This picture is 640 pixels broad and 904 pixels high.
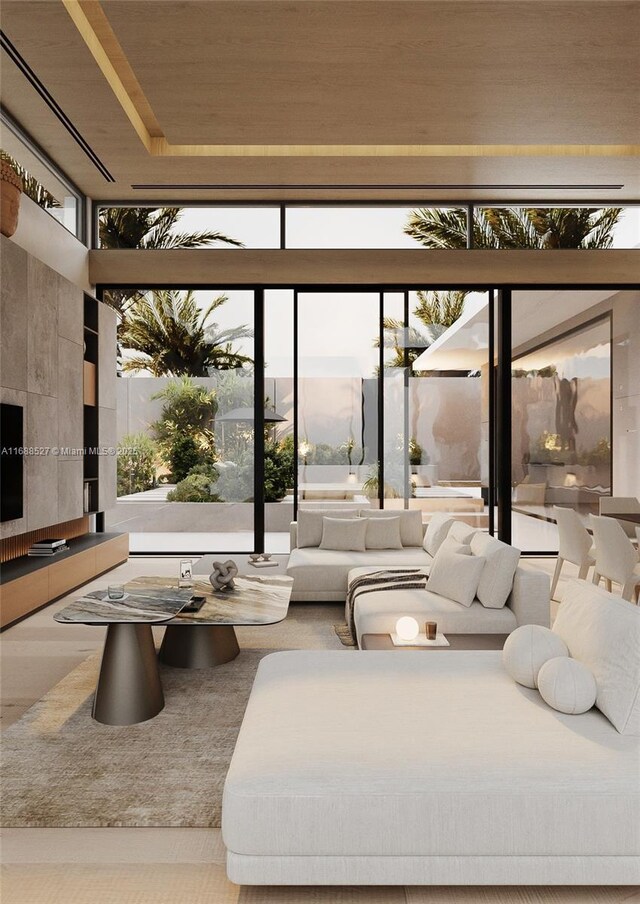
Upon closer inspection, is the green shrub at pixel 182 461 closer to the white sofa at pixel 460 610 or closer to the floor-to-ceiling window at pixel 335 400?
the floor-to-ceiling window at pixel 335 400

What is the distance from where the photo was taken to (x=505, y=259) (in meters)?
6.53

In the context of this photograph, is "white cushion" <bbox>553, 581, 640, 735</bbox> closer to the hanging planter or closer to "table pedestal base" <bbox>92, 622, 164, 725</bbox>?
"table pedestal base" <bbox>92, 622, 164, 725</bbox>

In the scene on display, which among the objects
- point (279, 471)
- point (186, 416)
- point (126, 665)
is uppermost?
point (186, 416)

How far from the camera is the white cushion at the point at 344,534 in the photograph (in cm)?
524

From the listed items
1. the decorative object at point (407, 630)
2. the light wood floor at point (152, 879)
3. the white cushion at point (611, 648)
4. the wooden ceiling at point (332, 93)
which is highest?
the wooden ceiling at point (332, 93)

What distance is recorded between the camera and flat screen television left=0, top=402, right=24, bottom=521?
14.1ft

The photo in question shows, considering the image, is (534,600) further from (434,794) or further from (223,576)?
(434,794)

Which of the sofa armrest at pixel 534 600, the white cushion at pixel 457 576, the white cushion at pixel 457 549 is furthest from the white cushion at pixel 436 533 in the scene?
the sofa armrest at pixel 534 600

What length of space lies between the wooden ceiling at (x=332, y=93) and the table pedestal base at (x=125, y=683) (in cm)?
335

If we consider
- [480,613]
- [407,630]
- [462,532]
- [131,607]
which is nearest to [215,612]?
[131,607]

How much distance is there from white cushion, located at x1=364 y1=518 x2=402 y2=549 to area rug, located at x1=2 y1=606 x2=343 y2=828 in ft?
6.96

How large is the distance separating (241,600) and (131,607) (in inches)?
23.6

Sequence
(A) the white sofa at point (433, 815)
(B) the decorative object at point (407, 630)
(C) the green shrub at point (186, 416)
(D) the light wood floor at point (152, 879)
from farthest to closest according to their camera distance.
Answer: (C) the green shrub at point (186, 416) < (B) the decorative object at point (407, 630) < (D) the light wood floor at point (152, 879) < (A) the white sofa at point (433, 815)

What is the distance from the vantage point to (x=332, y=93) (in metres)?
4.30
